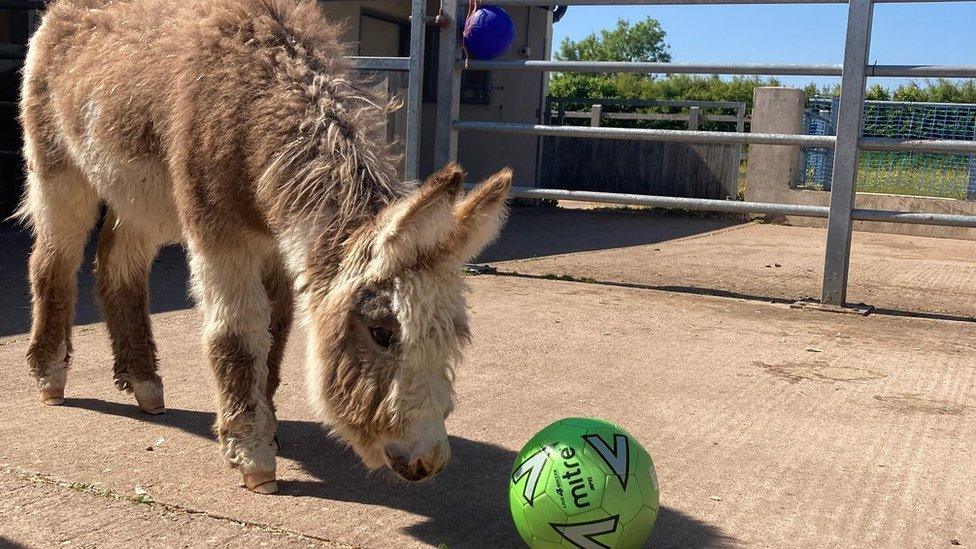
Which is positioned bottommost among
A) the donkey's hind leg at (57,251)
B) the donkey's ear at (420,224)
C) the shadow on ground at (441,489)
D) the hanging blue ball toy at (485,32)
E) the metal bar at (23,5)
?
the shadow on ground at (441,489)

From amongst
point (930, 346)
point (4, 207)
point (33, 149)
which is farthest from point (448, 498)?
point (4, 207)

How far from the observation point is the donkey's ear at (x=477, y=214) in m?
3.08

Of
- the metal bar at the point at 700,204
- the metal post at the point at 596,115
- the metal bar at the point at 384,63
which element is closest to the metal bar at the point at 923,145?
the metal bar at the point at 700,204

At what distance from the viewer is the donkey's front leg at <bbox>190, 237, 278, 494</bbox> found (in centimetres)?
367

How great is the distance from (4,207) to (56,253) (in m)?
7.73

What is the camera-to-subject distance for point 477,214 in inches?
122

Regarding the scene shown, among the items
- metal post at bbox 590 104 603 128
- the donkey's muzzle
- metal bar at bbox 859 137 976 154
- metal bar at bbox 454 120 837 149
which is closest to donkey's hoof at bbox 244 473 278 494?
the donkey's muzzle

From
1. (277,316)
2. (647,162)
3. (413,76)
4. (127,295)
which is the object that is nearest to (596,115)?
(647,162)

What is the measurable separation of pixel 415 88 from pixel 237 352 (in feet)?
18.7

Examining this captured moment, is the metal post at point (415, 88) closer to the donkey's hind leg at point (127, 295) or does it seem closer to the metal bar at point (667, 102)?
the donkey's hind leg at point (127, 295)

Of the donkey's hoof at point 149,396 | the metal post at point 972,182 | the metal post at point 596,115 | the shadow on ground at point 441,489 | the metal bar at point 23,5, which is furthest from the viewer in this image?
the metal post at point 596,115

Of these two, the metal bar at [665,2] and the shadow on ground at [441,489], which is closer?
the shadow on ground at [441,489]

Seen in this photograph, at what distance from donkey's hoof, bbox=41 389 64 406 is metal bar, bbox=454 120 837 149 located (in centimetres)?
497

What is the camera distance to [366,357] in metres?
3.17
